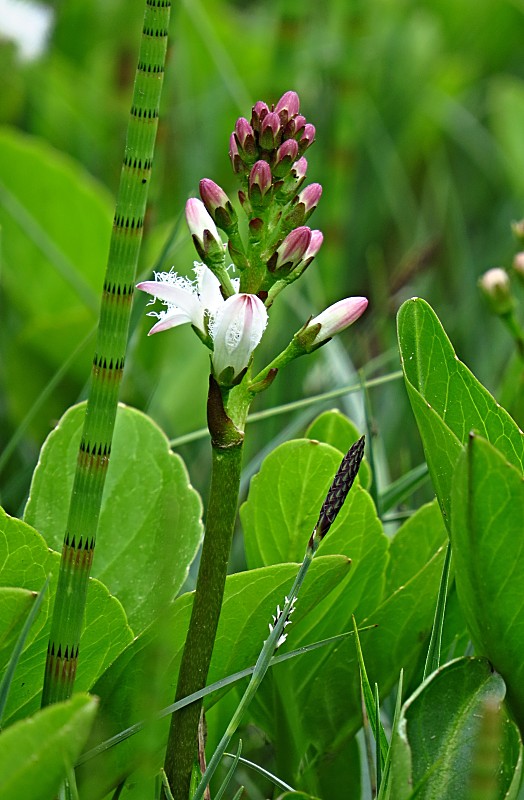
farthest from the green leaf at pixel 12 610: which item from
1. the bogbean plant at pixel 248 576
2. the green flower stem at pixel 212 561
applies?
the green flower stem at pixel 212 561

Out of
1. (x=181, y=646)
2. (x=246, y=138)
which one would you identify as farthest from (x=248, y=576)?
(x=246, y=138)

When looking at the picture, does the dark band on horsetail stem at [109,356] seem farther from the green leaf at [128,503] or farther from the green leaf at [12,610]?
the green leaf at [128,503]

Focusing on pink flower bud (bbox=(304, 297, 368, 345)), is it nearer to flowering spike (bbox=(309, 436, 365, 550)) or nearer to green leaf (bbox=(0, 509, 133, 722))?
flowering spike (bbox=(309, 436, 365, 550))

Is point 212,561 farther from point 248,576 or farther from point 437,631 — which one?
point 437,631

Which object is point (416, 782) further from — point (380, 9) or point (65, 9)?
point (380, 9)

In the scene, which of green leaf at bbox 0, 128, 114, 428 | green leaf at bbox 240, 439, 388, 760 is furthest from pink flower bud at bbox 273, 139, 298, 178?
green leaf at bbox 0, 128, 114, 428
